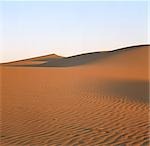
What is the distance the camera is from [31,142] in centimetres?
655

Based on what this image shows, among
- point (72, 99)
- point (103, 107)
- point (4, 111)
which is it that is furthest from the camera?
point (72, 99)

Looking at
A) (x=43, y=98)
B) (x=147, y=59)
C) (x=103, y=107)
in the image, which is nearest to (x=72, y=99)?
(x=43, y=98)

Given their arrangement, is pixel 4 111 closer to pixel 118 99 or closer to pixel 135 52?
pixel 118 99

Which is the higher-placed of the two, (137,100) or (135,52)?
(135,52)

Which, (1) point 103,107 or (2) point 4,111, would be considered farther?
(1) point 103,107

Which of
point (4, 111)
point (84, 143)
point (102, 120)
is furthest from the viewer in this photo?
point (4, 111)

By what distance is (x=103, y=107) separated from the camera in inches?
417

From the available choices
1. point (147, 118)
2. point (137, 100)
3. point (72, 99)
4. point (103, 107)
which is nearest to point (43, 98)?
point (72, 99)

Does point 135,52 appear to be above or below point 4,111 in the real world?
above

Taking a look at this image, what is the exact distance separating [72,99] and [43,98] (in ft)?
3.63

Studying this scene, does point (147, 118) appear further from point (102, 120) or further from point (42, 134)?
point (42, 134)

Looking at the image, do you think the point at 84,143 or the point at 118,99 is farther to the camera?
the point at 118,99

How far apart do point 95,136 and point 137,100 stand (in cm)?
557

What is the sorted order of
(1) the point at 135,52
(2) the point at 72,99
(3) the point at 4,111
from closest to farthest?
(3) the point at 4,111 → (2) the point at 72,99 → (1) the point at 135,52
